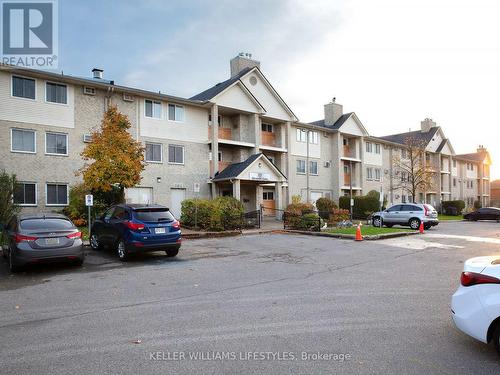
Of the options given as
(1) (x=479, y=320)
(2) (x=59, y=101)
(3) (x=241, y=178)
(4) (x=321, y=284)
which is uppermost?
(2) (x=59, y=101)

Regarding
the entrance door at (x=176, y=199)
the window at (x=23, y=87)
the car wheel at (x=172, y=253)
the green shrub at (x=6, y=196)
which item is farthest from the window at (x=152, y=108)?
the car wheel at (x=172, y=253)

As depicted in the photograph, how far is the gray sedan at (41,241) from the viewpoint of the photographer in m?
9.54

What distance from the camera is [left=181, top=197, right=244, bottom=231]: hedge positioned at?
20.3 meters

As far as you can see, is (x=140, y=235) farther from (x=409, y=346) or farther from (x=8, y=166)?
(x=8, y=166)

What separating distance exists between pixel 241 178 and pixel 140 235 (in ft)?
45.5

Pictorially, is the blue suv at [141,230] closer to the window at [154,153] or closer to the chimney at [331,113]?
the window at [154,153]

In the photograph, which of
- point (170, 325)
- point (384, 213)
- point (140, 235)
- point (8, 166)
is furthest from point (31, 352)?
point (384, 213)

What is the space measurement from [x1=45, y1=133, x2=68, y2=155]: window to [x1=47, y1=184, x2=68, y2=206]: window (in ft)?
5.96

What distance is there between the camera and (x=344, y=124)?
3747cm

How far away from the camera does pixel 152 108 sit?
79.3ft

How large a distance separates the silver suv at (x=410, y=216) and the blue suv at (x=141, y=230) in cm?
1713

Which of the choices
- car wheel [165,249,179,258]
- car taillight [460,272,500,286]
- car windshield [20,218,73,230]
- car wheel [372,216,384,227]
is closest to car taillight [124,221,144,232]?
car wheel [165,249,179,258]

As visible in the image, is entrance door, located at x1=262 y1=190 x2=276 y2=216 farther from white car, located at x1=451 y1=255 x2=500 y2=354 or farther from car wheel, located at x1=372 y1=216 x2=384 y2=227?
white car, located at x1=451 y1=255 x2=500 y2=354

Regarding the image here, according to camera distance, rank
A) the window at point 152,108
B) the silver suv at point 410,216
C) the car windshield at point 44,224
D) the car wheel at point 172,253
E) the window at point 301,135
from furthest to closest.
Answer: the window at point 301,135
the silver suv at point 410,216
the window at point 152,108
the car wheel at point 172,253
the car windshield at point 44,224
